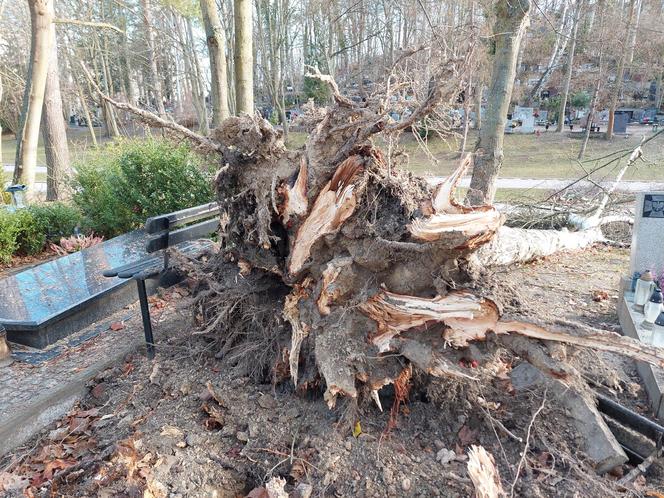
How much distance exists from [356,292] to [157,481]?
1.51 meters

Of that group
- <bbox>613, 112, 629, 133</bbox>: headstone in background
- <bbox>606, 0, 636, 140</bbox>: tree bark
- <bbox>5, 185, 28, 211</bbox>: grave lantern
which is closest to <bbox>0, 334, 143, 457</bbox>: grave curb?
<bbox>5, 185, 28, 211</bbox>: grave lantern

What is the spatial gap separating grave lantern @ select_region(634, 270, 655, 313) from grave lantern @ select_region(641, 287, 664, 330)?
10.0 inches

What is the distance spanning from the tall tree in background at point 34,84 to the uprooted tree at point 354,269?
26.5 feet

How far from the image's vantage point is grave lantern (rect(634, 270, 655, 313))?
13.7 feet

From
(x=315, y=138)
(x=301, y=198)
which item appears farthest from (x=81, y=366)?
(x=315, y=138)

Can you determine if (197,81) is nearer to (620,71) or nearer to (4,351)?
(620,71)

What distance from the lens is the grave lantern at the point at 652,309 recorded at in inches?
151

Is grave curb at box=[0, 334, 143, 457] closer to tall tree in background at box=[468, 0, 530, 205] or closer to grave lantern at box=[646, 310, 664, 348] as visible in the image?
grave lantern at box=[646, 310, 664, 348]

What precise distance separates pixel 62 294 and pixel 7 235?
3.04m

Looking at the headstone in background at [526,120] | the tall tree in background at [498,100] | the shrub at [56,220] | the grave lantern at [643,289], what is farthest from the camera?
the headstone in background at [526,120]

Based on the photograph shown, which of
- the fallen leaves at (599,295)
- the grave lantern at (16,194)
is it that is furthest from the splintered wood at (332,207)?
the grave lantern at (16,194)

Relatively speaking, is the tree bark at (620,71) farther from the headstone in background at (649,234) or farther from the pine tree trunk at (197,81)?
the pine tree trunk at (197,81)

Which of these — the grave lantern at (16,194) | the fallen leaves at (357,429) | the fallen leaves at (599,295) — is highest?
the grave lantern at (16,194)

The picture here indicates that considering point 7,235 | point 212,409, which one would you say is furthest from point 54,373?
point 7,235
